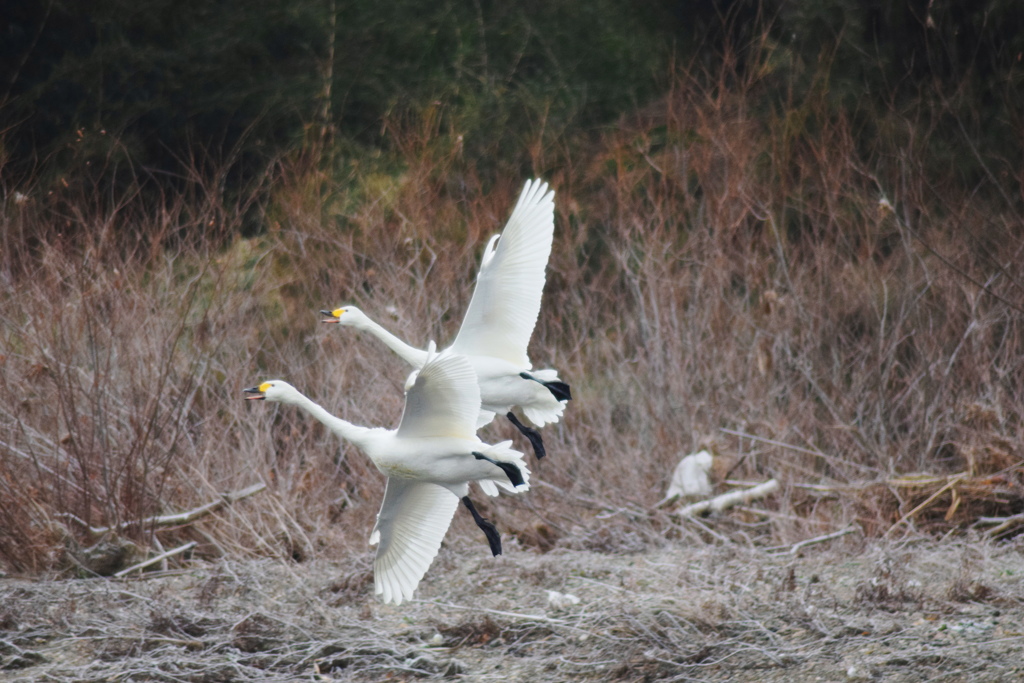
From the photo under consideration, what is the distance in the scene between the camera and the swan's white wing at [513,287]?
5.55m

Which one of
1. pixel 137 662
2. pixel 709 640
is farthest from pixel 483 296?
pixel 137 662

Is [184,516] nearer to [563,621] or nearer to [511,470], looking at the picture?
[563,621]

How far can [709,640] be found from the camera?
5633 millimetres

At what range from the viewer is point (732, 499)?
27.3 ft

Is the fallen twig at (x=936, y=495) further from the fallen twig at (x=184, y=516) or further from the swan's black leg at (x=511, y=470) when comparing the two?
the fallen twig at (x=184, y=516)

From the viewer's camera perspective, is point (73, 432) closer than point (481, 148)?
Yes

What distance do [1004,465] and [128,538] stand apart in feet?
18.2

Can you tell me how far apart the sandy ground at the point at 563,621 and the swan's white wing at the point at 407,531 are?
3.30 ft

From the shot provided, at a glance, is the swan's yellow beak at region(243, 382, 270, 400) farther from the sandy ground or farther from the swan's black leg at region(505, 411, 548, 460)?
the sandy ground

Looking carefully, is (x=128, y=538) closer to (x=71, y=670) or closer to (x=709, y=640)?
(x=71, y=670)

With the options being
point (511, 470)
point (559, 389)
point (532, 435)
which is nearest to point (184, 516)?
point (532, 435)

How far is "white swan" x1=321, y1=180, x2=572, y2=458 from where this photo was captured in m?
5.47

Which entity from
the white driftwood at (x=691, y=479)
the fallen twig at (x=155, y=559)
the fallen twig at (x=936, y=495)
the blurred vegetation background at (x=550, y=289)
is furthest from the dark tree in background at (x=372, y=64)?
the fallen twig at (x=155, y=559)

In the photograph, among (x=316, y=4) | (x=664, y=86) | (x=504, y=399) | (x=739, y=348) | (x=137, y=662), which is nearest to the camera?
(x=504, y=399)
